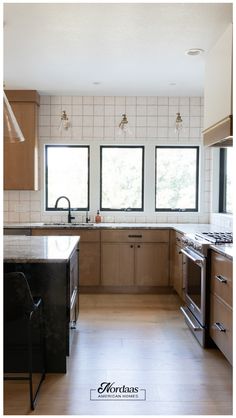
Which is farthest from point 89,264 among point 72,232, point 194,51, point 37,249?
point 194,51

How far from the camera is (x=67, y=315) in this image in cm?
266

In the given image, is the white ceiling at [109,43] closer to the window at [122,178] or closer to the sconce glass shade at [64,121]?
the sconce glass shade at [64,121]

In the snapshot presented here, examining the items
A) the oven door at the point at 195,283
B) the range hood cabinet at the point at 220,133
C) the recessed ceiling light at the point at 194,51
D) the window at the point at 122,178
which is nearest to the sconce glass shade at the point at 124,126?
the window at the point at 122,178

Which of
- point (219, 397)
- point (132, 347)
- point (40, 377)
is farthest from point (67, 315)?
point (219, 397)

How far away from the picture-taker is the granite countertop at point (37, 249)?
248 cm

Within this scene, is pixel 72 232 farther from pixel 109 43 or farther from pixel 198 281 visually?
pixel 109 43

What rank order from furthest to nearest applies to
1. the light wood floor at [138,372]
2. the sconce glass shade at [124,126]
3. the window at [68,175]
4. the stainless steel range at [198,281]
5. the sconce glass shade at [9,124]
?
1. the window at [68,175]
2. the sconce glass shade at [124,126]
3. the stainless steel range at [198,281]
4. the sconce glass shade at [9,124]
5. the light wood floor at [138,372]

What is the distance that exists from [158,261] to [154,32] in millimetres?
2682

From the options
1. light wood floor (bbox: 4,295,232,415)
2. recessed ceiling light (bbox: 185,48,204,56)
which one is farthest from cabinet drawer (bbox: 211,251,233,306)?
recessed ceiling light (bbox: 185,48,204,56)

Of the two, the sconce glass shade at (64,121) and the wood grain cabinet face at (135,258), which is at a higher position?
the sconce glass shade at (64,121)

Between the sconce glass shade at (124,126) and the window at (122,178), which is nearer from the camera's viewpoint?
the sconce glass shade at (124,126)

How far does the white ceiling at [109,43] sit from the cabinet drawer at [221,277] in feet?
5.81

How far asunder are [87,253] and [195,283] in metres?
1.72

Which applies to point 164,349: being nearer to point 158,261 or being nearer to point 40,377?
point 40,377
